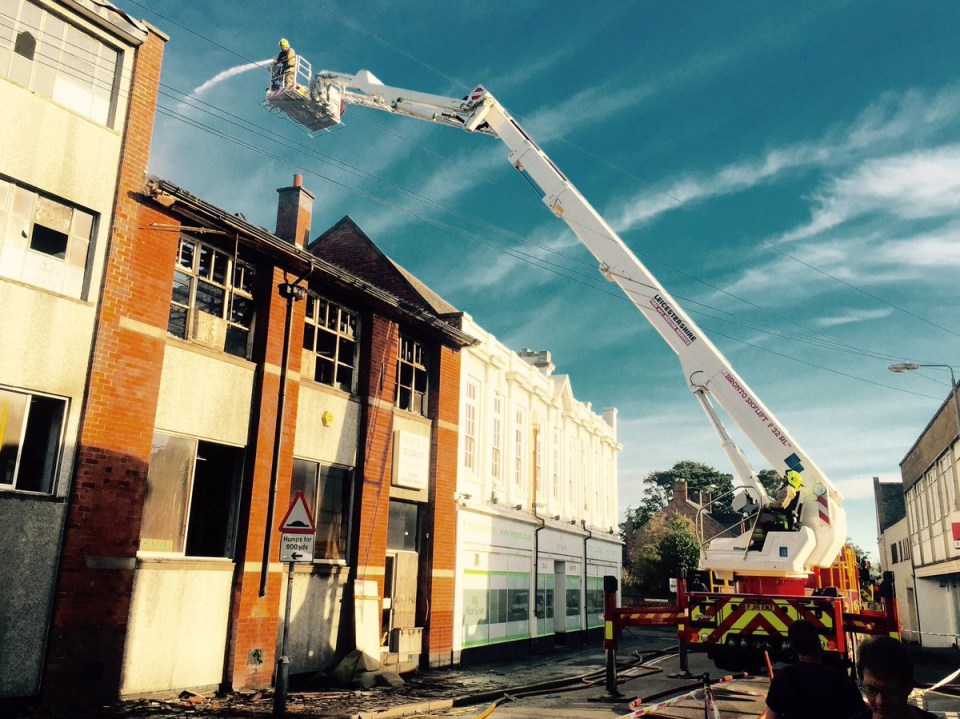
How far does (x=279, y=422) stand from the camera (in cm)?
1500

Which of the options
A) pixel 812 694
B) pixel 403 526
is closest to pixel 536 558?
pixel 403 526

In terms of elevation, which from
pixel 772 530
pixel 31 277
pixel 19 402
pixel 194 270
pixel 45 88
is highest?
pixel 45 88

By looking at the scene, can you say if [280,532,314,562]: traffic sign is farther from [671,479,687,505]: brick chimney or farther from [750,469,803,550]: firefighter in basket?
[671,479,687,505]: brick chimney

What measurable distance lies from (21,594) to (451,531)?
1119 cm

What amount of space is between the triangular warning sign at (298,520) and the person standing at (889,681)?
899 centimetres

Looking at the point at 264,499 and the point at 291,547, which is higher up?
the point at 264,499

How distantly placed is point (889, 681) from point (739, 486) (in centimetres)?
1243

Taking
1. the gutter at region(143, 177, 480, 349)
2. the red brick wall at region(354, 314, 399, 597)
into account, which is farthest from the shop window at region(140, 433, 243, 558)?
the gutter at region(143, 177, 480, 349)

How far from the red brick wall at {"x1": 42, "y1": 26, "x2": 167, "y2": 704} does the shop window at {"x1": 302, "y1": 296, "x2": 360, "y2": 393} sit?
12.7 ft

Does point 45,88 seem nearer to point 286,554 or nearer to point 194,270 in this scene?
point 194,270

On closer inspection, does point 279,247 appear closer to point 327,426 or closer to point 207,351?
point 207,351

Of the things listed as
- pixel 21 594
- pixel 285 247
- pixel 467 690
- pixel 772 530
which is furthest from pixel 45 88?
pixel 772 530

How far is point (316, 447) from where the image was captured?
1631 centimetres

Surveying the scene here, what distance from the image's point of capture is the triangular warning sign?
11406 mm
